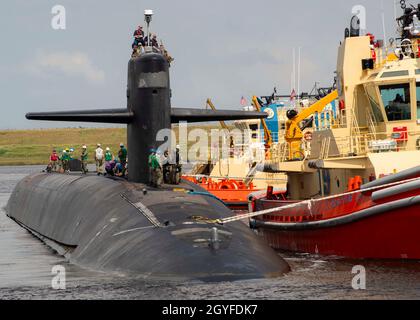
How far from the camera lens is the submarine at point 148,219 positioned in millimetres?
18172

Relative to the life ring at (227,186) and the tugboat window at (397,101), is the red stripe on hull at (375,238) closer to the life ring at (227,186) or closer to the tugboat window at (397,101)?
the tugboat window at (397,101)

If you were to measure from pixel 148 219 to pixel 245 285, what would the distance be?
4.39 meters

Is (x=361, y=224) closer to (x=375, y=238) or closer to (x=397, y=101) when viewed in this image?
(x=375, y=238)

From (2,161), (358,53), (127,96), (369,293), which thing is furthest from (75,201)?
(2,161)

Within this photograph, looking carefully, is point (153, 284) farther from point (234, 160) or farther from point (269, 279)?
point (234, 160)

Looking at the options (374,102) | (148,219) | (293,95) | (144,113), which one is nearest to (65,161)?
(293,95)

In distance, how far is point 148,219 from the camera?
2084cm

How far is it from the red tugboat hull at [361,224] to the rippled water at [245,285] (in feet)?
1.27

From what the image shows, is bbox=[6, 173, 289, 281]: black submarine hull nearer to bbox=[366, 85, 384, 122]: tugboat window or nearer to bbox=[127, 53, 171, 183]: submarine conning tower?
bbox=[127, 53, 171, 183]: submarine conning tower

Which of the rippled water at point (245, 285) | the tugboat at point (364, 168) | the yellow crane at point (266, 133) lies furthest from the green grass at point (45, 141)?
the rippled water at point (245, 285)

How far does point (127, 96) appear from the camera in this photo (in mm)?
26047

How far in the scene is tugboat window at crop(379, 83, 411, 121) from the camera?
25625 mm
